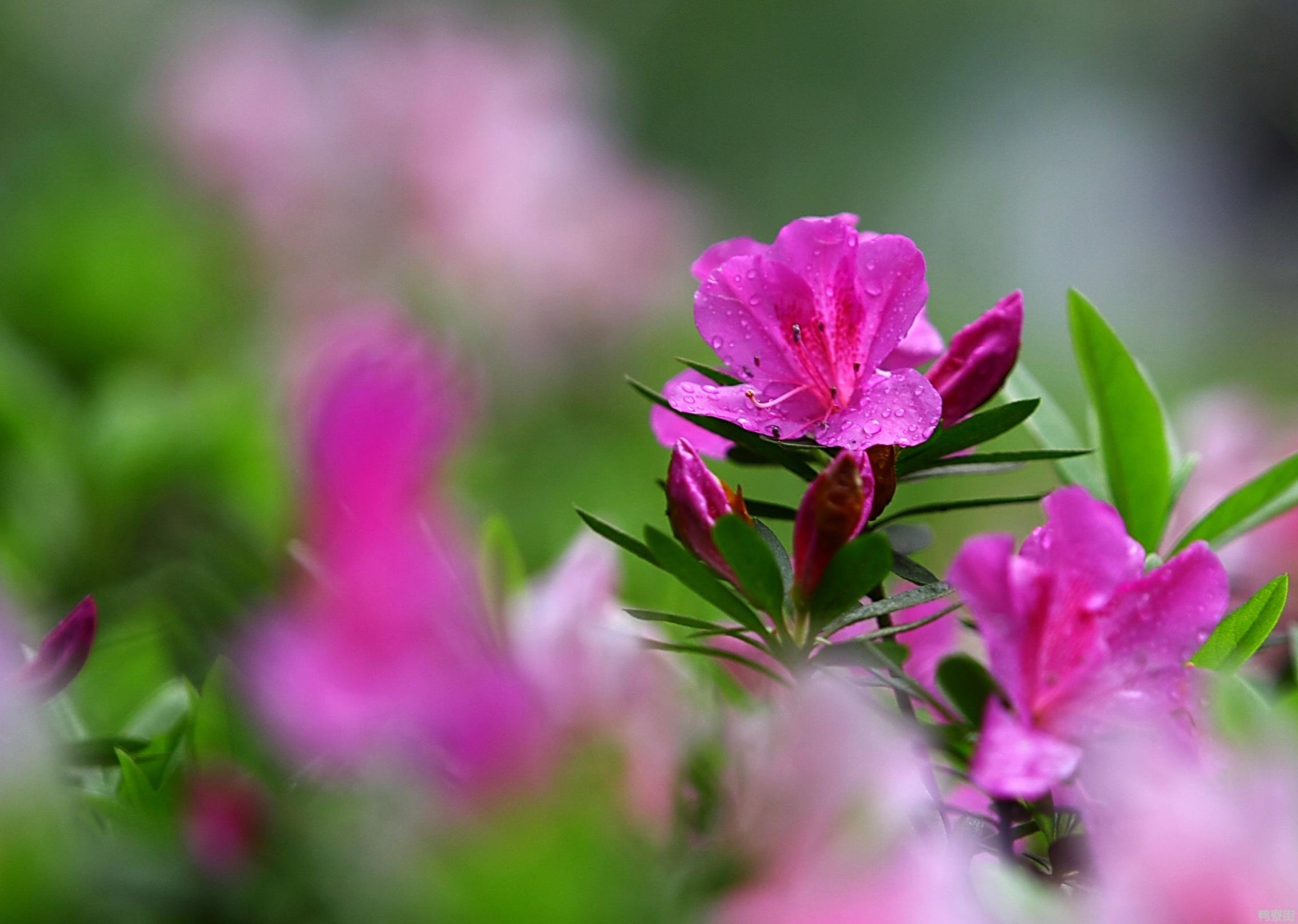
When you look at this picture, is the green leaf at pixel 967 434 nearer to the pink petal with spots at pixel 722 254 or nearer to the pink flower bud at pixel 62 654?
the pink petal with spots at pixel 722 254

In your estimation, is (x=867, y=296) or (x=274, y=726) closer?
(x=274, y=726)

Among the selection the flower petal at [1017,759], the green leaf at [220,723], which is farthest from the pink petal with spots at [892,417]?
the green leaf at [220,723]

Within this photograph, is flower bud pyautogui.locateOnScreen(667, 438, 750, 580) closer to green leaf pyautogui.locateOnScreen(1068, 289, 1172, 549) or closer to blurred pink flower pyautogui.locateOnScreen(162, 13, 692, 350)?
green leaf pyautogui.locateOnScreen(1068, 289, 1172, 549)

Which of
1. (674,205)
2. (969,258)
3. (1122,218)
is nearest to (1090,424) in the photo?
(674,205)

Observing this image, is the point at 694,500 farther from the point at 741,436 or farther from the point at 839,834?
the point at 839,834

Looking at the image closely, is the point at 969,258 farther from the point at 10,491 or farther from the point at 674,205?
the point at 10,491

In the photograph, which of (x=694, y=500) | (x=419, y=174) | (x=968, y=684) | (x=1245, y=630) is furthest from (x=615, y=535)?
(x=419, y=174)

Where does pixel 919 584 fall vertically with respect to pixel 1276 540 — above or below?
above
